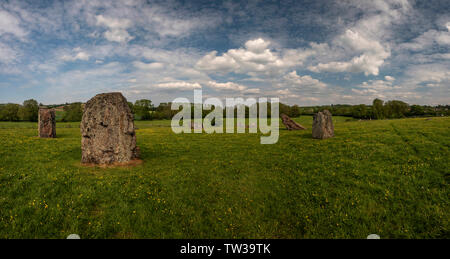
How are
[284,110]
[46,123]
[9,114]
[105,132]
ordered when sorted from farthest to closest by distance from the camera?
[284,110] < [9,114] < [46,123] < [105,132]

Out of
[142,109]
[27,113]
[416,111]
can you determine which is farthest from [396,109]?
[27,113]

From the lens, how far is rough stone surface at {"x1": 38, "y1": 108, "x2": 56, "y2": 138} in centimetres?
2319

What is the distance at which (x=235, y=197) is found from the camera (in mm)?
9414

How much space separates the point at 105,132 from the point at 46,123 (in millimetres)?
16237

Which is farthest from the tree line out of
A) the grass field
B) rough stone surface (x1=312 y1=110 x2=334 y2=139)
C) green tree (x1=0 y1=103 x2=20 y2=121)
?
the grass field

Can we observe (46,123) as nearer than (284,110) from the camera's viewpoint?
Yes

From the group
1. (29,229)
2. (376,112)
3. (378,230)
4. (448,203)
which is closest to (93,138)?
(29,229)

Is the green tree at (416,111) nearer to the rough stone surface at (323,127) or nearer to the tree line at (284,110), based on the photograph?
the tree line at (284,110)

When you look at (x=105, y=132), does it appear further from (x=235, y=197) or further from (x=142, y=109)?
(x=142, y=109)

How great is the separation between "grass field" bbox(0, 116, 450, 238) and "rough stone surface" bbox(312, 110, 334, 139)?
8219 mm

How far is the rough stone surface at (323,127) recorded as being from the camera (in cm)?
2266

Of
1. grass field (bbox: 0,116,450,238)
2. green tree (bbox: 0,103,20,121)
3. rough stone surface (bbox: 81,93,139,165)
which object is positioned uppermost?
green tree (bbox: 0,103,20,121)

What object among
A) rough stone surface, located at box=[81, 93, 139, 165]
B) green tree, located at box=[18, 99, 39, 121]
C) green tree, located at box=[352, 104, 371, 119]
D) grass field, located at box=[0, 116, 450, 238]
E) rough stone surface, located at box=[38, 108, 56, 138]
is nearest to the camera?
grass field, located at box=[0, 116, 450, 238]

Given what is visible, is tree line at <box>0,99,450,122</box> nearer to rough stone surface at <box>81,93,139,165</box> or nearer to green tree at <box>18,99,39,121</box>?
green tree at <box>18,99,39,121</box>
